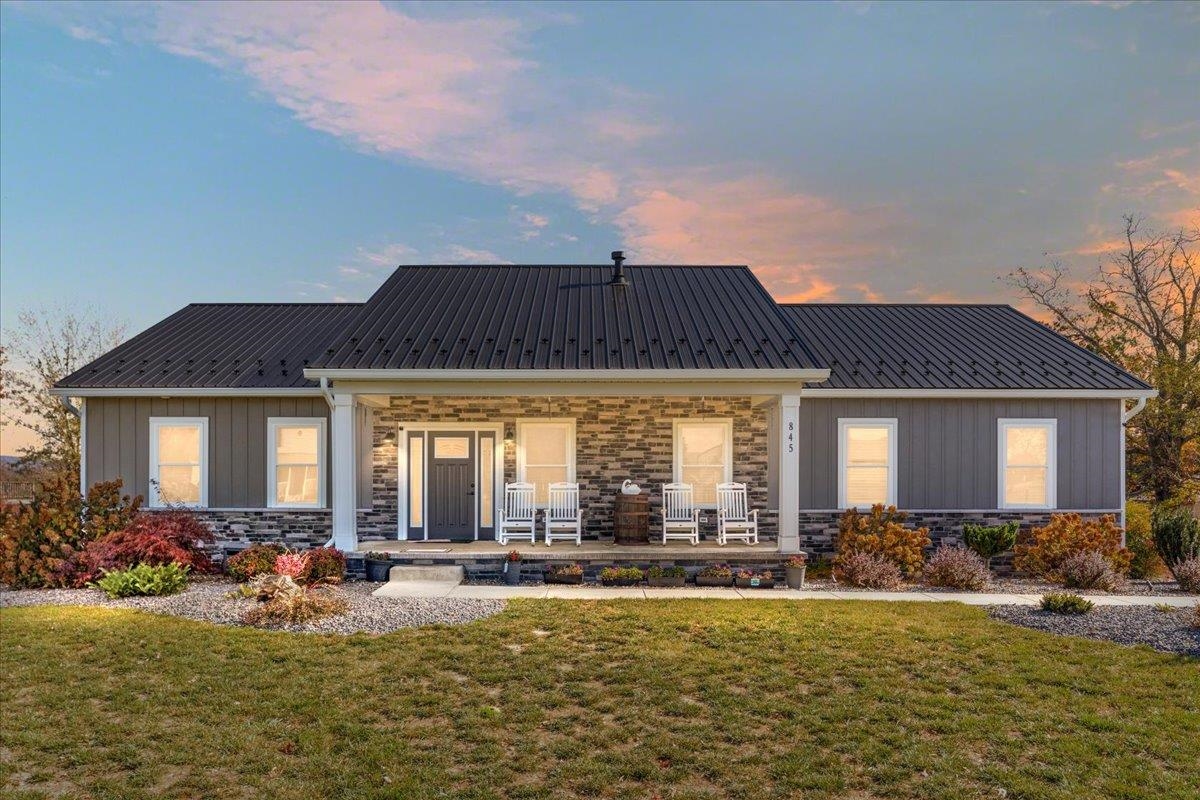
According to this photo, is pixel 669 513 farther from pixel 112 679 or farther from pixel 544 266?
pixel 112 679

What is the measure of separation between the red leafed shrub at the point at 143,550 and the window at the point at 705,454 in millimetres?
8375

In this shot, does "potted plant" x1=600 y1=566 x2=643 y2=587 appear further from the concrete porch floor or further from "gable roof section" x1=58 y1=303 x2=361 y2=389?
"gable roof section" x1=58 y1=303 x2=361 y2=389

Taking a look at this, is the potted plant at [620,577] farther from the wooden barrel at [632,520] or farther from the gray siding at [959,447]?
the gray siding at [959,447]

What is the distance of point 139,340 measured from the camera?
14.1m

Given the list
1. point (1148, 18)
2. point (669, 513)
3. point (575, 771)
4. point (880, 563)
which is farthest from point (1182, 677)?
point (1148, 18)

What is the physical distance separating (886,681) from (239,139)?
1423cm

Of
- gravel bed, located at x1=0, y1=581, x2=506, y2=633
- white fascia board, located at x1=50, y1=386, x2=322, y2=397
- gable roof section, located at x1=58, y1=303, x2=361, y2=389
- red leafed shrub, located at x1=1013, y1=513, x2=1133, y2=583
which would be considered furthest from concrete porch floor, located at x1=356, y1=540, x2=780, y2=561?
red leafed shrub, located at x1=1013, y1=513, x2=1133, y2=583

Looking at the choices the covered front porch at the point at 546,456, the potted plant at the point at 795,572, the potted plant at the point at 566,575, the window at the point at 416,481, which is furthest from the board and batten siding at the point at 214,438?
the potted plant at the point at 795,572

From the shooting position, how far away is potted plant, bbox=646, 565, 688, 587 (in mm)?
10273

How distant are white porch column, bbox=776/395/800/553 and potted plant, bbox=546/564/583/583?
322cm

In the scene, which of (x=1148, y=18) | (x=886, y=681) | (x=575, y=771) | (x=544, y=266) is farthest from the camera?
(x=544, y=266)

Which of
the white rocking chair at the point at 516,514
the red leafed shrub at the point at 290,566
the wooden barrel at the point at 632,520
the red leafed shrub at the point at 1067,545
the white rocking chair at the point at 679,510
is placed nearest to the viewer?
the red leafed shrub at the point at 290,566

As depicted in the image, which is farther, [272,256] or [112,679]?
[272,256]

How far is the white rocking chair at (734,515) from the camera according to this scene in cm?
1167
